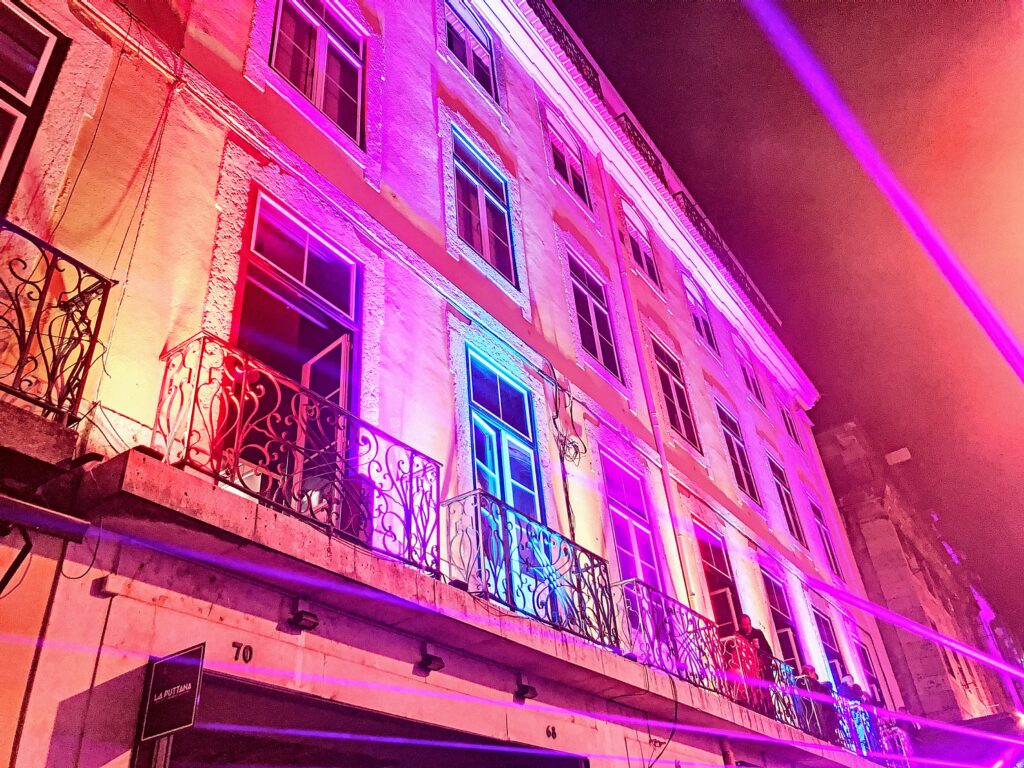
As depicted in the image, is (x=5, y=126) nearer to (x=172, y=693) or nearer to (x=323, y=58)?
(x=172, y=693)

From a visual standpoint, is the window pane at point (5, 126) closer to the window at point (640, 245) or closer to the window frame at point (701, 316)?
the window at point (640, 245)

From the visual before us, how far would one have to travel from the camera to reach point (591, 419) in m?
9.63

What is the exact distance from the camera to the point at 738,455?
14.9 m

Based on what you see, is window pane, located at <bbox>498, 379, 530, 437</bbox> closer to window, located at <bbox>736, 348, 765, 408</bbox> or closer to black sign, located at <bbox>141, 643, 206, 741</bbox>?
black sign, located at <bbox>141, 643, 206, 741</bbox>

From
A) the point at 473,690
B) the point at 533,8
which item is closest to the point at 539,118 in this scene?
the point at 533,8

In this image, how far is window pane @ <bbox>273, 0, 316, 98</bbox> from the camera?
24.8 feet

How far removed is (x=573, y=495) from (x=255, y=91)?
16.0ft

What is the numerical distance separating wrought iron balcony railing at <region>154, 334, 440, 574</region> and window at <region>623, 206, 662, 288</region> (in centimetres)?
933

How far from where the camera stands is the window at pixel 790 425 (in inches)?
775

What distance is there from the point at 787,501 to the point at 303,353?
492 inches

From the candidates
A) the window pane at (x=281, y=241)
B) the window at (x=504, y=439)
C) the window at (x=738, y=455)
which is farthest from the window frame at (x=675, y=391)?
the window pane at (x=281, y=241)

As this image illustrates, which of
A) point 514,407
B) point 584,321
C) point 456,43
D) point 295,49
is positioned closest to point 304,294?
point 514,407

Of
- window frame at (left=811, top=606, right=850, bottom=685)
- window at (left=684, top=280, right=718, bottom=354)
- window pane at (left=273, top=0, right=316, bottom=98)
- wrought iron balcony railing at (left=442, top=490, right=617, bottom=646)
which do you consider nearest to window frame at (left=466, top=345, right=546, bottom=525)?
wrought iron balcony railing at (left=442, top=490, right=617, bottom=646)

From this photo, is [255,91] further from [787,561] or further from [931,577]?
[931,577]
